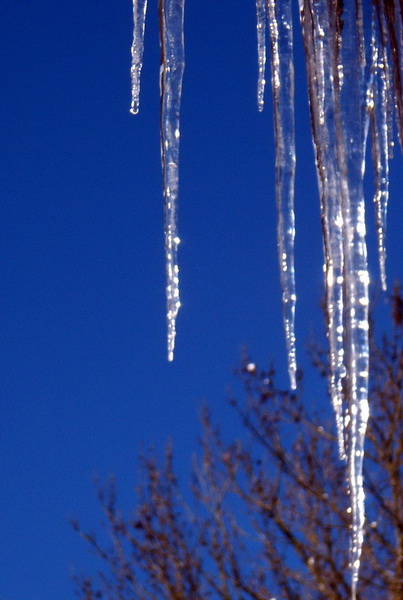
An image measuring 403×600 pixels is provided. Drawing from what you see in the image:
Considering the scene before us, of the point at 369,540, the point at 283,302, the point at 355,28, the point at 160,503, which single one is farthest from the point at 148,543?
the point at 355,28

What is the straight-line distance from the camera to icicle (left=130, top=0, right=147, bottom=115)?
1604 mm

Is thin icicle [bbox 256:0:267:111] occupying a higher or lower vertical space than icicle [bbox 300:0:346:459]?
higher

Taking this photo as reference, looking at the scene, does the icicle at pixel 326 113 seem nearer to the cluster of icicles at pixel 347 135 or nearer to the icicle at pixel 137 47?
the cluster of icicles at pixel 347 135

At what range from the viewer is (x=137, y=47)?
5.63 feet

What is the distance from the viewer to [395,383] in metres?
7.89

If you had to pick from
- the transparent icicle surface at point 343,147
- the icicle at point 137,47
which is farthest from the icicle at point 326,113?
the icicle at point 137,47

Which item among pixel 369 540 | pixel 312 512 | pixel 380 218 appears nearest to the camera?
pixel 380 218

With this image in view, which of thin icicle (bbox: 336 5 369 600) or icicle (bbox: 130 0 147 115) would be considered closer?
thin icicle (bbox: 336 5 369 600)

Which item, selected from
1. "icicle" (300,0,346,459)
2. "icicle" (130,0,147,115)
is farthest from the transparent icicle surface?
"icicle" (130,0,147,115)

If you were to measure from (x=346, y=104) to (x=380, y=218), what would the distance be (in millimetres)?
324

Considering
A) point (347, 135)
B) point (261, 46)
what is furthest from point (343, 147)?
point (261, 46)

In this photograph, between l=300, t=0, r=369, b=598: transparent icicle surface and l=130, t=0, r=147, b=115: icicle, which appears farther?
l=130, t=0, r=147, b=115: icicle

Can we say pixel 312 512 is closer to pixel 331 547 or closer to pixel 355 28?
pixel 331 547

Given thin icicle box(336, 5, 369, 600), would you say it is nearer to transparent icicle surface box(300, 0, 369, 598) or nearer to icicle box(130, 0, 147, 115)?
transparent icicle surface box(300, 0, 369, 598)
